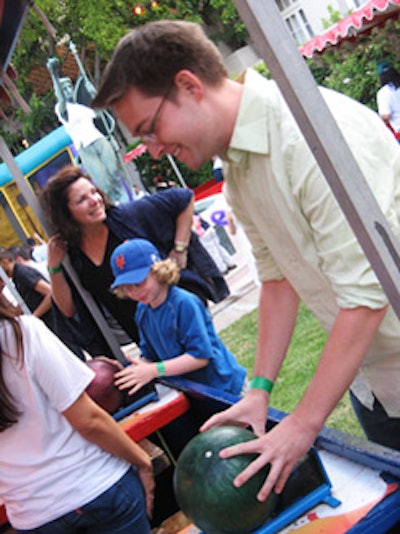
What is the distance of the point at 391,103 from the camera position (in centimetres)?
821

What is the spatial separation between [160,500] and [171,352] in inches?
38.3

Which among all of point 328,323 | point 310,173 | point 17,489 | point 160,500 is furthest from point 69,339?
point 310,173

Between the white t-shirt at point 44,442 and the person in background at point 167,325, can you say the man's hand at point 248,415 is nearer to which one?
the white t-shirt at point 44,442

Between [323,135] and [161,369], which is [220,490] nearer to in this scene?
[323,135]

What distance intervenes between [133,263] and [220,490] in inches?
67.9

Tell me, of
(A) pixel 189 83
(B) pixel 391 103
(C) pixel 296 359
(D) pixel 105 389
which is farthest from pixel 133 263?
(B) pixel 391 103

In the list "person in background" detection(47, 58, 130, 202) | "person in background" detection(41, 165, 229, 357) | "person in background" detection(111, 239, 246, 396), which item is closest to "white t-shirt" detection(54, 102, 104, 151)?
"person in background" detection(47, 58, 130, 202)

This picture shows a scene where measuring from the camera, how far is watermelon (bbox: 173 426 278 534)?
5.24ft

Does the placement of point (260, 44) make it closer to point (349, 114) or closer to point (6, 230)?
point (349, 114)

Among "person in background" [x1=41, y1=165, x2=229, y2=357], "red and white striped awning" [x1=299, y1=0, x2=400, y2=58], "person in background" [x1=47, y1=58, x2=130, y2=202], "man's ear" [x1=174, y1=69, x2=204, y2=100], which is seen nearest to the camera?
"man's ear" [x1=174, y1=69, x2=204, y2=100]

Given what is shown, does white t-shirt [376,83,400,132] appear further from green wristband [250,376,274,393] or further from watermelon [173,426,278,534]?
watermelon [173,426,278,534]

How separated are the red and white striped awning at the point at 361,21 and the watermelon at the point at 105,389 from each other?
678cm

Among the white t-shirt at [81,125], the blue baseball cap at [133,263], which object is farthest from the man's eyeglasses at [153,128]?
the white t-shirt at [81,125]

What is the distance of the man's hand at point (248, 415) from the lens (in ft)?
6.18
